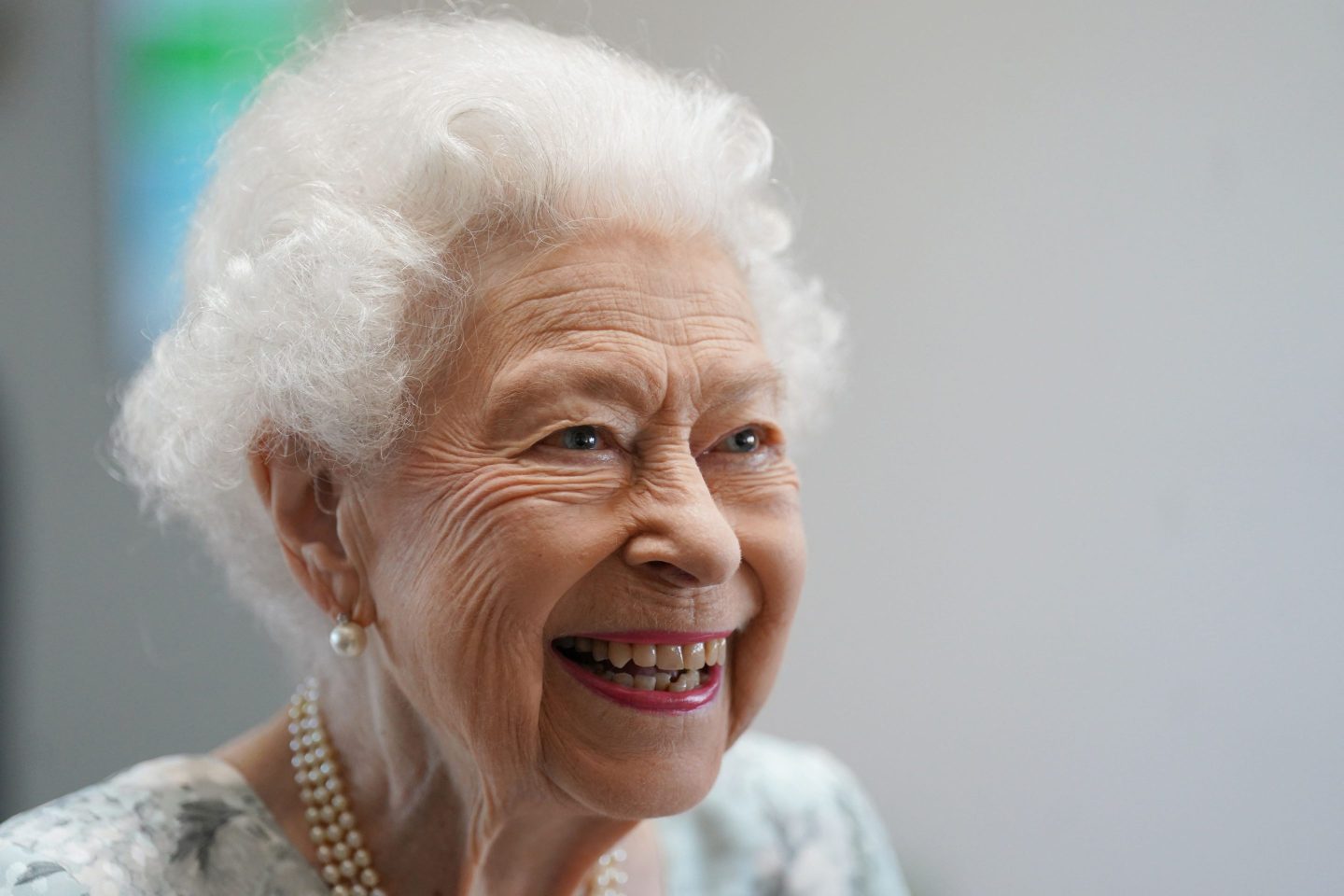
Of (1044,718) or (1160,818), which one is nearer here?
(1160,818)

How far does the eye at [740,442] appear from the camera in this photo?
3.99ft

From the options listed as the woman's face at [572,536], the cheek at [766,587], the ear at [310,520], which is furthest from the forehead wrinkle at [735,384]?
the ear at [310,520]

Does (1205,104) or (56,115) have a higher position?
(56,115)

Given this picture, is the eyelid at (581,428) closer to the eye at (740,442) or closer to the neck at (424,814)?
the eye at (740,442)

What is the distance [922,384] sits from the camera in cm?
180

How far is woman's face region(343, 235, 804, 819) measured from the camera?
1084mm

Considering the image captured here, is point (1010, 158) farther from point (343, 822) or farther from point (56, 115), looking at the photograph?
point (56, 115)

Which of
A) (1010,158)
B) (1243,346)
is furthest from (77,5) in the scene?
(1243,346)

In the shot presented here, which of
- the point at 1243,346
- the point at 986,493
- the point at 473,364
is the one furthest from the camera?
the point at 986,493

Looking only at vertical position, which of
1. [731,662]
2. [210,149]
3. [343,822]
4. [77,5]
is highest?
[77,5]

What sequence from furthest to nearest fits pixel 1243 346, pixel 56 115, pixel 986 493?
pixel 56 115
pixel 986 493
pixel 1243 346

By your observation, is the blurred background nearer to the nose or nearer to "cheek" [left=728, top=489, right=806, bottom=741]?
"cheek" [left=728, top=489, right=806, bottom=741]

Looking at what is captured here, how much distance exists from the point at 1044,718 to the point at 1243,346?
0.55 metres

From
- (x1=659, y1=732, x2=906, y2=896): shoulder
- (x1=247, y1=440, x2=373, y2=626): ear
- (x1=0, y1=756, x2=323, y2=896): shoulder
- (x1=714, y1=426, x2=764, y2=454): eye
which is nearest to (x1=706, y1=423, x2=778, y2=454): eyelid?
(x1=714, y1=426, x2=764, y2=454): eye
